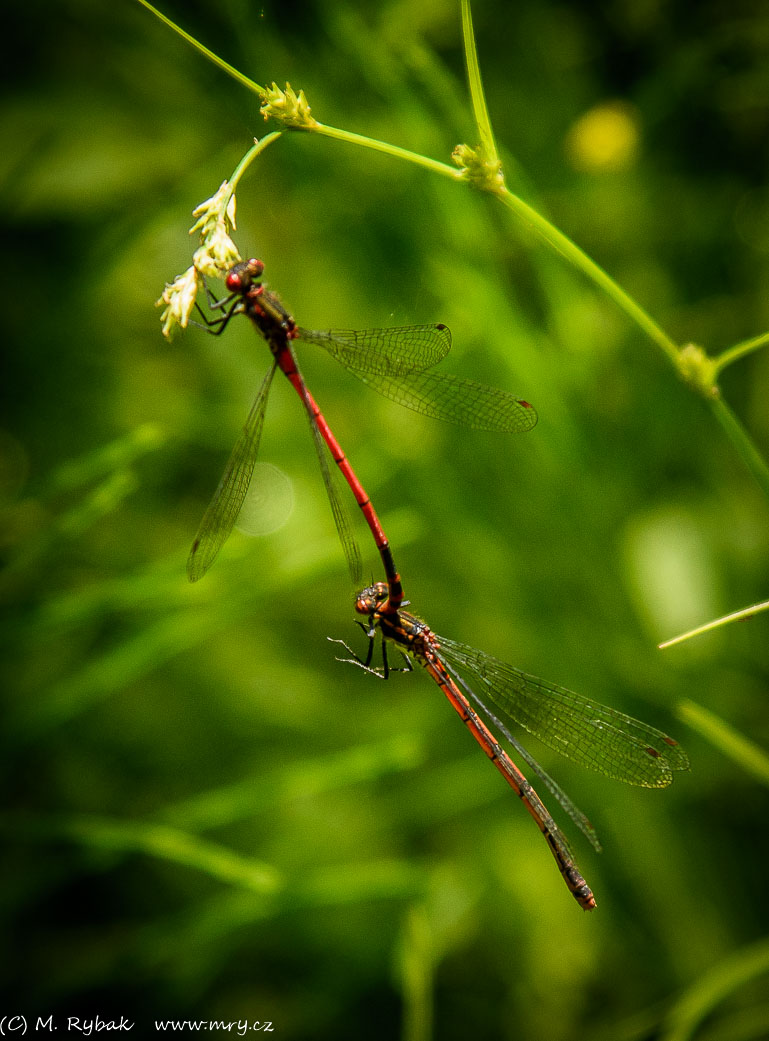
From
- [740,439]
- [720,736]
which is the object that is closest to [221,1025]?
[720,736]

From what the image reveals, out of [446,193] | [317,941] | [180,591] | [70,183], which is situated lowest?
[317,941]

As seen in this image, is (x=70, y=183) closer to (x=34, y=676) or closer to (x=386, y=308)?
(x=386, y=308)

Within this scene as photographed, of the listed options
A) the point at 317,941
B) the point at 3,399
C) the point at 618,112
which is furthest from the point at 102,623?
the point at 618,112

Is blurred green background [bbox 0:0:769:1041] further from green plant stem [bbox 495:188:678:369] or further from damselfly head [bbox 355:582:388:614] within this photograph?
green plant stem [bbox 495:188:678:369]

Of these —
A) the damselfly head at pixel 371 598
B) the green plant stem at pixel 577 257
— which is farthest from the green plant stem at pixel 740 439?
the damselfly head at pixel 371 598

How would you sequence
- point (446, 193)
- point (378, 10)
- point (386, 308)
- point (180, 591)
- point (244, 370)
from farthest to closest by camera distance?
point (244, 370)
point (386, 308)
point (378, 10)
point (446, 193)
point (180, 591)

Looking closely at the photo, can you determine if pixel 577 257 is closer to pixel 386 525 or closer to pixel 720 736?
pixel 720 736
